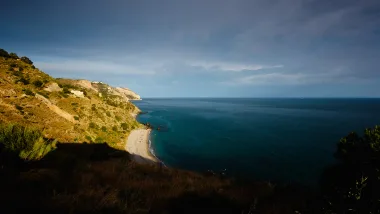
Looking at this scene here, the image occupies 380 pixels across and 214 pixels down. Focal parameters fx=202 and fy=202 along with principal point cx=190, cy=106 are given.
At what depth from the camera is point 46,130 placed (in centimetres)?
2911

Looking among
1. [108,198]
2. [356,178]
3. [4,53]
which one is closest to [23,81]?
[4,53]

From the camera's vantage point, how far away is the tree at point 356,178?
7.13 metres

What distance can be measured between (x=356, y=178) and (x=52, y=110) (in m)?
41.8

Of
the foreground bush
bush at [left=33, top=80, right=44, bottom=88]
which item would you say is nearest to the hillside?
bush at [left=33, top=80, right=44, bottom=88]

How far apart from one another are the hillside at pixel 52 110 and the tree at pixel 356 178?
31293 mm

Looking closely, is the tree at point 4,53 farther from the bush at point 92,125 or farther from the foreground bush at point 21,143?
the foreground bush at point 21,143

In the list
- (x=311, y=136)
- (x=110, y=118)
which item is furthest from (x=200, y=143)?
(x=311, y=136)

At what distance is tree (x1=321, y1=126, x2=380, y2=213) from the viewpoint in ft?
23.4

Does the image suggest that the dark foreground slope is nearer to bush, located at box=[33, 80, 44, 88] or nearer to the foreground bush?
the foreground bush

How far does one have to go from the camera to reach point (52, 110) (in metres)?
35.9

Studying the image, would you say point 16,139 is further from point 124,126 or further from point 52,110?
point 124,126

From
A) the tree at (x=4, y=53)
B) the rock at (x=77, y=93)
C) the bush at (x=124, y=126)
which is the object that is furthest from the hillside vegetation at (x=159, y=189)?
the tree at (x=4, y=53)

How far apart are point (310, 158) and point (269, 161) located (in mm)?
10002

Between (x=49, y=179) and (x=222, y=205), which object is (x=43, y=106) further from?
(x=222, y=205)
